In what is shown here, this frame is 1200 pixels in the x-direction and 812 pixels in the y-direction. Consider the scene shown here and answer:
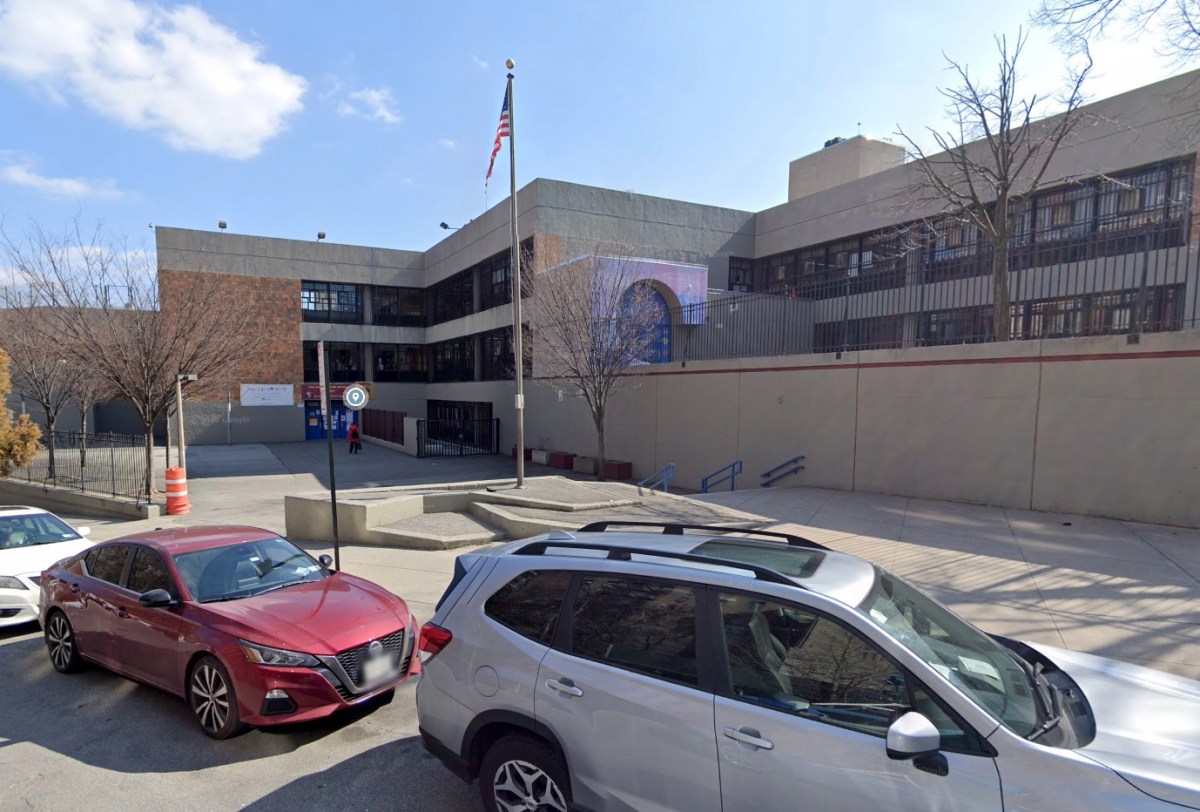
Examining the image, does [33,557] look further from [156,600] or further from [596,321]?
[596,321]

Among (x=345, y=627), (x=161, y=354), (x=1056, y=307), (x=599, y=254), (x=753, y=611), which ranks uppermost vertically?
(x=599, y=254)

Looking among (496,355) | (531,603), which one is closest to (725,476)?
(531,603)

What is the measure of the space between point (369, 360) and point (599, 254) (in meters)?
24.4

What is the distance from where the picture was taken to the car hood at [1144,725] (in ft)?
6.90

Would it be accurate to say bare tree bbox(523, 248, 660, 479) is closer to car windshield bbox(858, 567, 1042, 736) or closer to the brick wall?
car windshield bbox(858, 567, 1042, 736)

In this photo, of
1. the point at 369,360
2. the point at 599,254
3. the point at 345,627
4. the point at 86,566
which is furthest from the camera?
the point at 369,360

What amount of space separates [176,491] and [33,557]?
8401 mm

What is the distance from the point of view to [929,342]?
14352 millimetres

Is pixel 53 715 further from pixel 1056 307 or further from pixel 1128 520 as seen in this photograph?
pixel 1056 307

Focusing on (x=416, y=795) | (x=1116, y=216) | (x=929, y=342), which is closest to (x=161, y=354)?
(x=416, y=795)

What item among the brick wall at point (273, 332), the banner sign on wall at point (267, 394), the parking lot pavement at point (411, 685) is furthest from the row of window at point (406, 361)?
the parking lot pavement at point (411, 685)

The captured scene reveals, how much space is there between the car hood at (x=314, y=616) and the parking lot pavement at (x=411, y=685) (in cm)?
66

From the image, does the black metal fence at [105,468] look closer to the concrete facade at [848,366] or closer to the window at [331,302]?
the concrete facade at [848,366]

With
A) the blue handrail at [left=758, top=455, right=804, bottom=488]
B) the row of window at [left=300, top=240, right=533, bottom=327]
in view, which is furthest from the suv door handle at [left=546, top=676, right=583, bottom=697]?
the row of window at [left=300, top=240, right=533, bottom=327]
